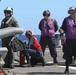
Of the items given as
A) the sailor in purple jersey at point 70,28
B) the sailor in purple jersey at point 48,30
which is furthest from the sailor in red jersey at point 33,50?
the sailor in purple jersey at point 70,28

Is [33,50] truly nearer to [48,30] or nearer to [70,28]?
[48,30]

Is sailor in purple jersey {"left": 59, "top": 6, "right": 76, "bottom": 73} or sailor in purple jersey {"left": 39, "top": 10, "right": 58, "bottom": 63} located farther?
sailor in purple jersey {"left": 39, "top": 10, "right": 58, "bottom": 63}

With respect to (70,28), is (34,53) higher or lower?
lower

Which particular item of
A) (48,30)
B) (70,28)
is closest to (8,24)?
(48,30)

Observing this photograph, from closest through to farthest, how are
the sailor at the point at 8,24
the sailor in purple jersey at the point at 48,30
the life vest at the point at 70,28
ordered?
1. the life vest at the point at 70,28
2. the sailor at the point at 8,24
3. the sailor in purple jersey at the point at 48,30

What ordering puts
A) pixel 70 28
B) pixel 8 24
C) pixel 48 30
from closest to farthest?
pixel 70 28 < pixel 8 24 < pixel 48 30

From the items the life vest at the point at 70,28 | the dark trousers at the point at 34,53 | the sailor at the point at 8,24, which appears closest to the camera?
the life vest at the point at 70,28

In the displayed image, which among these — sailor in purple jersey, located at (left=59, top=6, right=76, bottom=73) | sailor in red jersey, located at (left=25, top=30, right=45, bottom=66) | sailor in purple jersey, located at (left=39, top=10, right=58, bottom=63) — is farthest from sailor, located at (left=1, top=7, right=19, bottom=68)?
sailor in purple jersey, located at (left=59, top=6, right=76, bottom=73)

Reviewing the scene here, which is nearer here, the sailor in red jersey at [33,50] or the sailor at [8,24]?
the sailor at [8,24]

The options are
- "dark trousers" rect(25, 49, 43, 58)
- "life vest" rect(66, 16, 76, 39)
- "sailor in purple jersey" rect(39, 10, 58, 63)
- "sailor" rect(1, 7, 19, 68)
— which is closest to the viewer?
"life vest" rect(66, 16, 76, 39)

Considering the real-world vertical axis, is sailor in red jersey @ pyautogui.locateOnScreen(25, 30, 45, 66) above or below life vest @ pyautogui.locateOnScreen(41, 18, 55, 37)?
below

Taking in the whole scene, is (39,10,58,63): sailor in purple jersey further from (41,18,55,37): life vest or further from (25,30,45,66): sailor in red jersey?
(25,30,45,66): sailor in red jersey

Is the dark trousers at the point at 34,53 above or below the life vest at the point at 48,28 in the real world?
below

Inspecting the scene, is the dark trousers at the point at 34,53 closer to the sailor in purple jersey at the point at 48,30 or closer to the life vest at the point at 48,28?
the sailor in purple jersey at the point at 48,30
